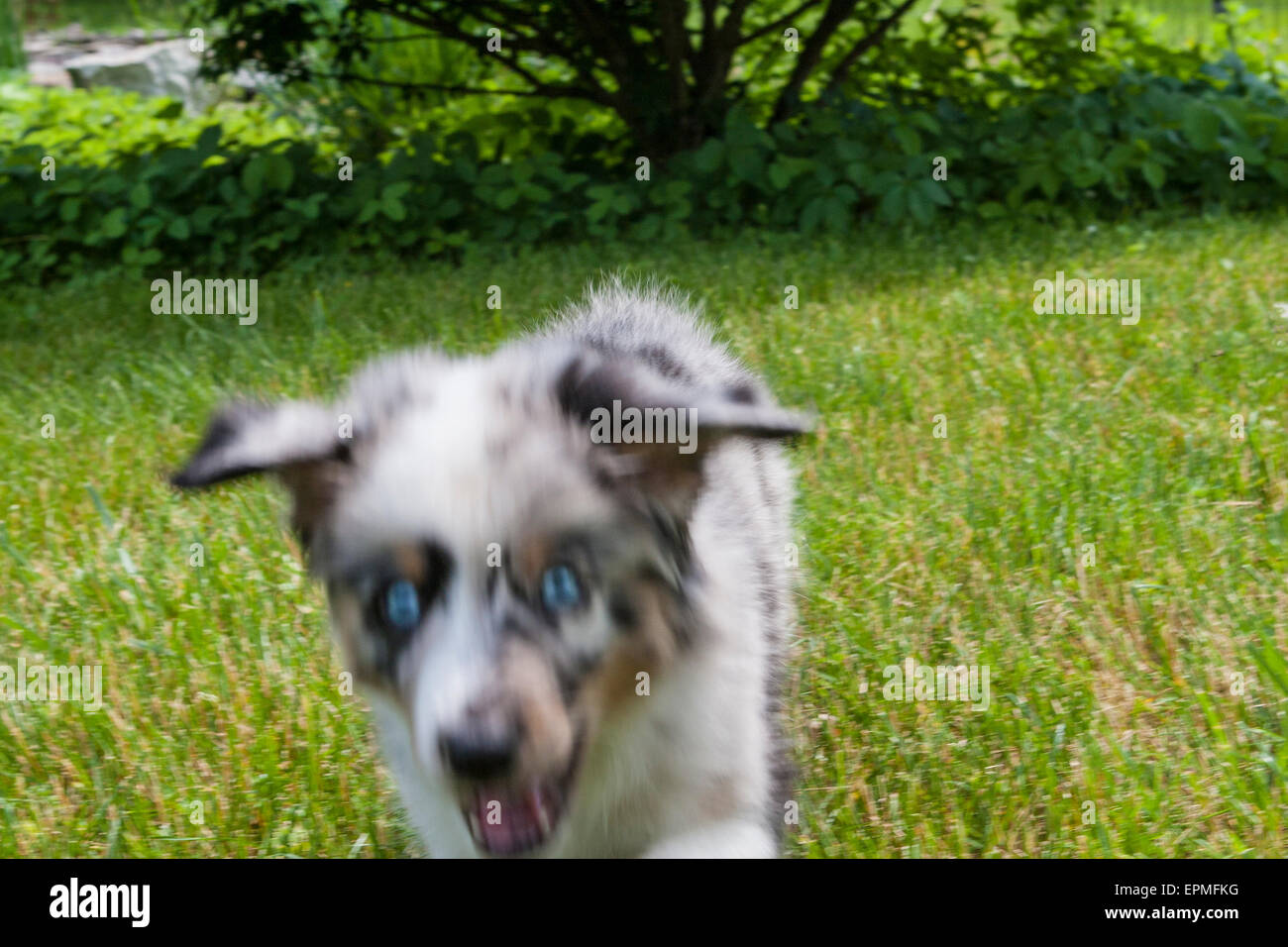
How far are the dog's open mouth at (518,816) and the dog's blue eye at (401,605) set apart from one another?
28 centimetres

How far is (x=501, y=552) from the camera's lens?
191 cm

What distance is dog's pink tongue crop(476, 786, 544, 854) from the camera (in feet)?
6.51

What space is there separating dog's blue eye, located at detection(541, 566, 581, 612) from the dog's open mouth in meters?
0.26

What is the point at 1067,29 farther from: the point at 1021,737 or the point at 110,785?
the point at 110,785

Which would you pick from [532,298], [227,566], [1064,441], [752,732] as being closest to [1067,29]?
[532,298]

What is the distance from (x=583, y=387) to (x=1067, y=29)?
7.50m

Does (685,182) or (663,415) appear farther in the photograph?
(685,182)

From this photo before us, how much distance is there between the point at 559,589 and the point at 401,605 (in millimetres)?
251

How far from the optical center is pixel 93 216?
7.91 metres

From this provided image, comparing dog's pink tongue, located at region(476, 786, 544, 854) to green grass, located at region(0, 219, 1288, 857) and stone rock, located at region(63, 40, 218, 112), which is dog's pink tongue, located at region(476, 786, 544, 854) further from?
stone rock, located at region(63, 40, 218, 112)
